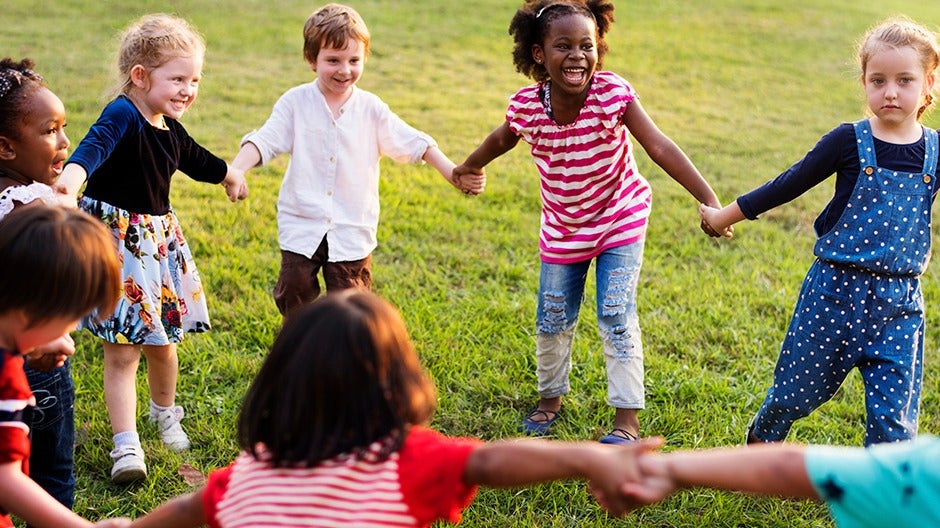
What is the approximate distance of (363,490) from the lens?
1.90 m

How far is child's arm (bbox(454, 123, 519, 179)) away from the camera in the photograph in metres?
4.17

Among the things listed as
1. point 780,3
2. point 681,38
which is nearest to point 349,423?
point 681,38

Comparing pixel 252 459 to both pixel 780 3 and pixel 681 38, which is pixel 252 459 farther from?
pixel 780 3

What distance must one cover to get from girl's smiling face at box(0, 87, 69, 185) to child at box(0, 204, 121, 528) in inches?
40.7

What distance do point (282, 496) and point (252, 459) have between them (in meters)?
0.13

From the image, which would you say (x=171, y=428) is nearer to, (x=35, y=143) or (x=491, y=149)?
(x=35, y=143)

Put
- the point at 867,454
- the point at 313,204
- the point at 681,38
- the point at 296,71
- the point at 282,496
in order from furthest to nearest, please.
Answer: the point at 681,38, the point at 296,71, the point at 313,204, the point at 282,496, the point at 867,454

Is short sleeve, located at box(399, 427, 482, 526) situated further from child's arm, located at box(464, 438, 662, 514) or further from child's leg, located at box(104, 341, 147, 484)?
child's leg, located at box(104, 341, 147, 484)

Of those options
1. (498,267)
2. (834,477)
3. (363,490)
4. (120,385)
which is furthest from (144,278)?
(834,477)

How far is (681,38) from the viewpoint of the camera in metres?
14.4

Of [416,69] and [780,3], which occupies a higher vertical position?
[780,3]

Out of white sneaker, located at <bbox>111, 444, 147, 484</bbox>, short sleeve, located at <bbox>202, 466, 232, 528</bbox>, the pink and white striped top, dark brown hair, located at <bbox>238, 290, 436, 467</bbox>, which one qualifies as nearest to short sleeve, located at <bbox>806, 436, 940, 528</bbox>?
dark brown hair, located at <bbox>238, 290, 436, 467</bbox>

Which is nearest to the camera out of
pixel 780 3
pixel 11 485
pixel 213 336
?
pixel 11 485

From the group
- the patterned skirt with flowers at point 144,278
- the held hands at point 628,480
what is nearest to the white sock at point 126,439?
the patterned skirt with flowers at point 144,278
